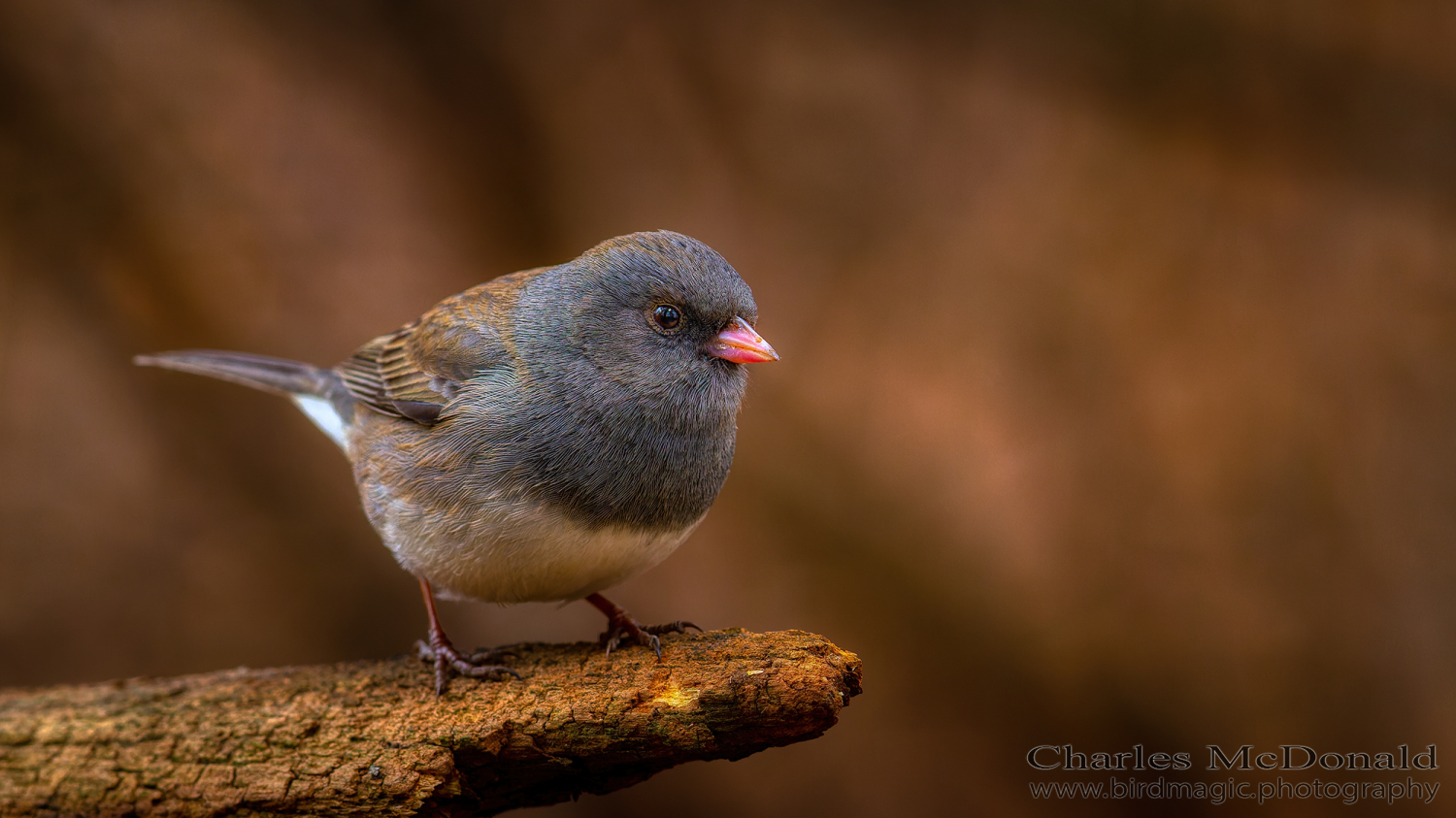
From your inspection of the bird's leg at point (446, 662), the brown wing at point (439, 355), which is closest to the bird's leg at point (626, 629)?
the bird's leg at point (446, 662)

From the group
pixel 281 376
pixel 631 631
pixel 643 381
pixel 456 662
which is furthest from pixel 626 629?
pixel 281 376

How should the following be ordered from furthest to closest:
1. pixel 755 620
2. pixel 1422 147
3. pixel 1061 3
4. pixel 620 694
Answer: pixel 755 620 → pixel 1061 3 → pixel 1422 147 → pixel 620 694

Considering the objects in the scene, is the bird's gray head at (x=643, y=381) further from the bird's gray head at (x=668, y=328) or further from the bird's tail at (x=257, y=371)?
the bird's tail at (x=257, y=371)

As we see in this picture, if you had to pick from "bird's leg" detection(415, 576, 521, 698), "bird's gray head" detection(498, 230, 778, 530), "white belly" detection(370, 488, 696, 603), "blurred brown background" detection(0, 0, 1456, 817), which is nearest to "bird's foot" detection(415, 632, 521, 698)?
"bird's leg" detection(415, 576, 521, 698)

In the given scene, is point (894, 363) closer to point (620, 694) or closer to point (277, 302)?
point (620, 694)

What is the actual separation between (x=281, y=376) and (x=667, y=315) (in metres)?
1.57

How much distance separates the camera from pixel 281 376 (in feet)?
9.68

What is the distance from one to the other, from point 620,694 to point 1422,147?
3594 millimetres

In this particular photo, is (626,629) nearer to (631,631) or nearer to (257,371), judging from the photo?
(631,631)

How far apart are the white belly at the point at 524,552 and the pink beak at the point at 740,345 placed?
0.41 metres

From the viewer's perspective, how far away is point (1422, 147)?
343 centimetres

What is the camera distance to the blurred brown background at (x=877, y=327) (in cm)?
350

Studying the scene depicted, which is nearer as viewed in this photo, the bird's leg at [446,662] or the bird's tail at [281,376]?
the bird's leg at [446,662]

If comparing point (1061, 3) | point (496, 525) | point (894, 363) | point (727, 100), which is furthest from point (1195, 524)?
point (496, 525)
